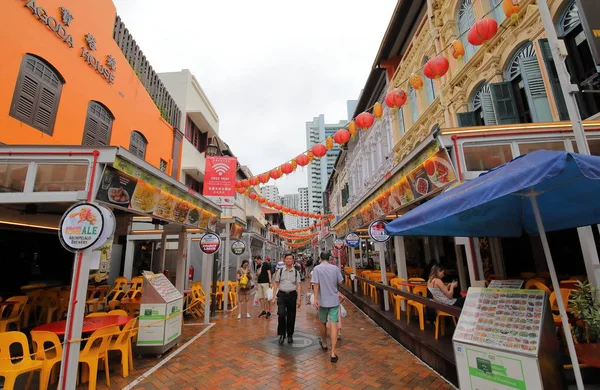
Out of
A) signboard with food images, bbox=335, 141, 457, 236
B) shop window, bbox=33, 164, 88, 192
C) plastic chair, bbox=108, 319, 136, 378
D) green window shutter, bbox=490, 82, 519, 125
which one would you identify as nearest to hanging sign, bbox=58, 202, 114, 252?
shop window, bbox=33, 164, 88, 192

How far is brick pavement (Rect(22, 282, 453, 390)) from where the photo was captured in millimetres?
4402

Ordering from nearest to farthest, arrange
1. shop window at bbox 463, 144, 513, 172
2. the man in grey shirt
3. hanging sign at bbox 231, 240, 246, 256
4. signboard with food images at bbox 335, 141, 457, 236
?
shop window at bbox 463, 144, 513, 172
signboard with food images at bbox 335, 141, 457, 236
the man in grey shirt
hanging sign at bbox 231, 240, 246, 256

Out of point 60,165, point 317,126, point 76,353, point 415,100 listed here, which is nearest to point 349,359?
point 76,353

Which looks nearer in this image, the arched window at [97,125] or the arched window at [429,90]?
the arched window at [97,125]

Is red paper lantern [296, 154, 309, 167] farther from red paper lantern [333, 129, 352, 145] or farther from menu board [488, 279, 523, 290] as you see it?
menu board [488, 279, 523, 290]

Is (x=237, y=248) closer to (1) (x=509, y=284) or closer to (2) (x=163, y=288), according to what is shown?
(2) (x=163, y=288)

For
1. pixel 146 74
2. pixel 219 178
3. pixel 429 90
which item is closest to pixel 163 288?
pixel 219 178

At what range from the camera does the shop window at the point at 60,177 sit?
14.7 feet

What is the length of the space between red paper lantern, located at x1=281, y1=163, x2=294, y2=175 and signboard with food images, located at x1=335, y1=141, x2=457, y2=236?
3052 mm

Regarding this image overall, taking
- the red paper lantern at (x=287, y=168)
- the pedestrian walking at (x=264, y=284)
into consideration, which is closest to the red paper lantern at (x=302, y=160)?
the red paper lantern at (x=287, y=168)

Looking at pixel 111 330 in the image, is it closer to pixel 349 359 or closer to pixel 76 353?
pixel 76 353

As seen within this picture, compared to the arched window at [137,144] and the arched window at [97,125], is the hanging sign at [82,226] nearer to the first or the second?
the arched window at [97,125]

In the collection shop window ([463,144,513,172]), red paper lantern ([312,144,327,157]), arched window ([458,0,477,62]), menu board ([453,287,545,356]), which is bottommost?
menu board ([453,287,545,356])

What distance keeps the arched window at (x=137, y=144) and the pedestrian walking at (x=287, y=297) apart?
8.22 metres
